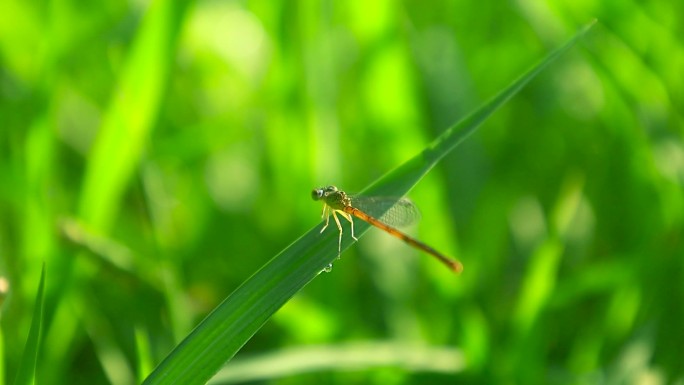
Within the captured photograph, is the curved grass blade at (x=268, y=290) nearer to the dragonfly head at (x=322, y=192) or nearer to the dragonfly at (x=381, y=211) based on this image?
the dragonfly at (x=381, y=211)

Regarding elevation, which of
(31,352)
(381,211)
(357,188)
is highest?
(357,188)

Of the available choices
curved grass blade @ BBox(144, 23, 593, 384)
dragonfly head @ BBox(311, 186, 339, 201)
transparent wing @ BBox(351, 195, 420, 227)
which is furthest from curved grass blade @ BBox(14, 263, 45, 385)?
dragonfly head @ BBox(311, 186, 339, 201)

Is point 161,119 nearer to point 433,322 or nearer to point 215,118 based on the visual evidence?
point 215,118

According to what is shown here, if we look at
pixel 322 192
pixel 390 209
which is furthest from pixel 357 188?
pixel 390 209

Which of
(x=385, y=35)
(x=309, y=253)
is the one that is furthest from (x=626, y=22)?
(x=309, y=253)

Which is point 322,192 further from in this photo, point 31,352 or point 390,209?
point 31,352

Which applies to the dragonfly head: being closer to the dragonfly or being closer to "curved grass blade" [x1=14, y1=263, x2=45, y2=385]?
the dragonfly
